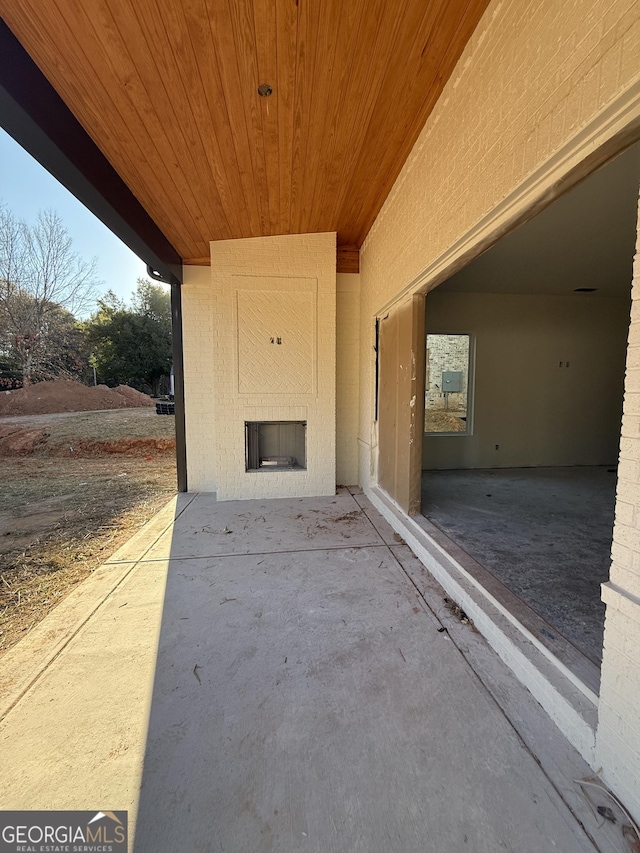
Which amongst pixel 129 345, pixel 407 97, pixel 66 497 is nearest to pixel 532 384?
pixel 407 97

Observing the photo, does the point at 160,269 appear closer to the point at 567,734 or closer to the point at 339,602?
the point at 339,602

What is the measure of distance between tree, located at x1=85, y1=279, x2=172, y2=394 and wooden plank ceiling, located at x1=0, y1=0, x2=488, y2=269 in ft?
56.8

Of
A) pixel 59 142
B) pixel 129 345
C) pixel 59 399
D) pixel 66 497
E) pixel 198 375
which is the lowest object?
pixel 66 497

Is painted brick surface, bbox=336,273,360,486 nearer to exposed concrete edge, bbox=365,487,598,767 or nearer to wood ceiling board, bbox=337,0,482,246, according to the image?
wood ceiling board, bbox=337,0,482,246

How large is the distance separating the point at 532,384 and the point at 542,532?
12.5ft

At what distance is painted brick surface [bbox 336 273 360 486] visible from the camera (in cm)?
522

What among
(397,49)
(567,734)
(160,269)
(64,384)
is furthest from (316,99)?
(64,384)

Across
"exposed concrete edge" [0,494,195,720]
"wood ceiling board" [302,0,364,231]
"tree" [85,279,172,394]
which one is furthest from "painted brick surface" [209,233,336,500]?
"tree" [85,279,172,394]

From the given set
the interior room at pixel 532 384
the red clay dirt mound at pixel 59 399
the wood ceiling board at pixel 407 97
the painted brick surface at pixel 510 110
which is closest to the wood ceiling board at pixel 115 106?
the wood ceiling board at pixel 407 97

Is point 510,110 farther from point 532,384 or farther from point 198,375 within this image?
point 532,384

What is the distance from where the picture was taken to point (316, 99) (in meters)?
2.41

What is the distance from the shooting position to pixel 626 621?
3.76 feet

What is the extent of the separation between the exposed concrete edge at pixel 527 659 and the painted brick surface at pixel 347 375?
2.59 m

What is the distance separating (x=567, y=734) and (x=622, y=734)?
1.08 feet
